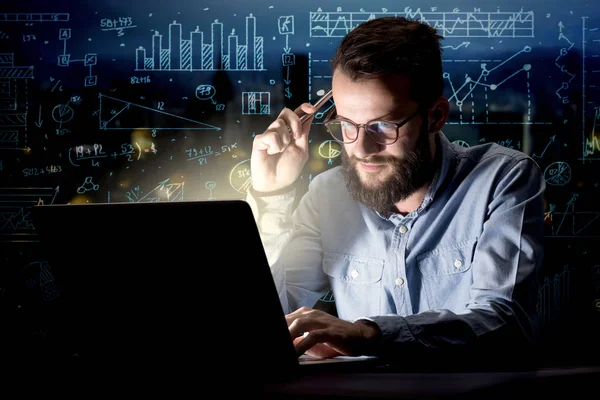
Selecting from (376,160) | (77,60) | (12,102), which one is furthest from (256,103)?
(376,160)

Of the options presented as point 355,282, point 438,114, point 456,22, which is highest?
point 456,22

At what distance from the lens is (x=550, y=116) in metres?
2.78

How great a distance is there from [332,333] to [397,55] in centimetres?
88

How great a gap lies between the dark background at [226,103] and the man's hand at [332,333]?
1.82 metres

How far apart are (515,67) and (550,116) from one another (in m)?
0.27

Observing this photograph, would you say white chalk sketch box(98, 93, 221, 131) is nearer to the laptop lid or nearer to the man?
the man

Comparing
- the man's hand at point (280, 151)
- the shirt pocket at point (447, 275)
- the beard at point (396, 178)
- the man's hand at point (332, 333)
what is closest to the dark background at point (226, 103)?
the man's hand at point (280, 151)

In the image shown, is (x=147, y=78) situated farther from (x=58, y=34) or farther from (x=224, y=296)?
(x=224, y=296)

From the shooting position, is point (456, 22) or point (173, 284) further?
point (456, 22)

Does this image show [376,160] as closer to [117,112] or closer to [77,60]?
[117,112]

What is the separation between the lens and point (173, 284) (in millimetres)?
824

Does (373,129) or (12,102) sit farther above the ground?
(12,102)

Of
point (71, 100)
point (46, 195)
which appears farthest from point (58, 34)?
point (46, 195)

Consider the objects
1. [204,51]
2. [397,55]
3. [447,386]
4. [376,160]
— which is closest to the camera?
[447,386]
